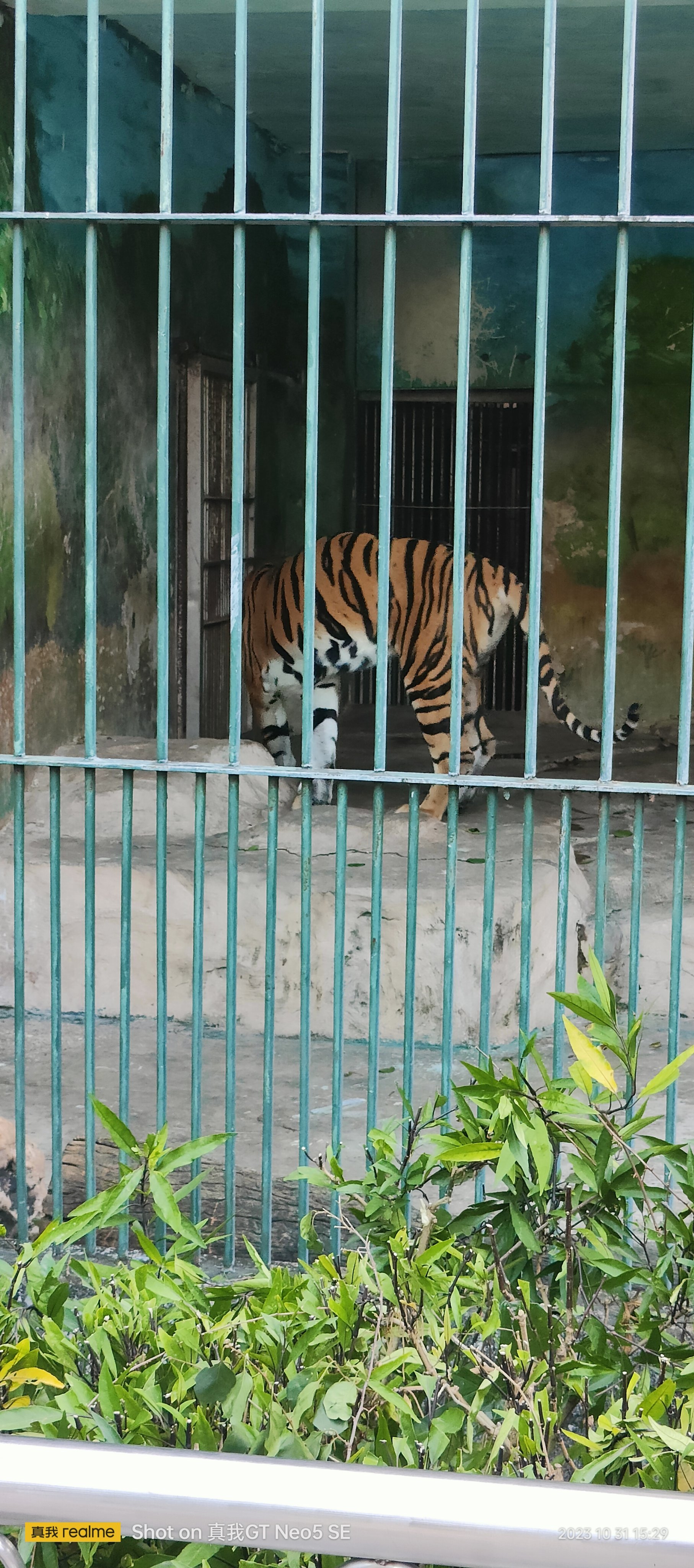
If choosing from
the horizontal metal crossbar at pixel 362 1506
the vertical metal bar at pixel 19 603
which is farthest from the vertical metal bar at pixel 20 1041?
the horizontal metal crossbar at pixel 362 1506

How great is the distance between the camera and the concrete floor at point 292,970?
3.95 metres

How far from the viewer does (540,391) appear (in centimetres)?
257

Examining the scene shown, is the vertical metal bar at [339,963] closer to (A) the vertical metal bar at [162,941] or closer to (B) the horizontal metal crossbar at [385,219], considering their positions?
(A) the vertical metal bar at [162,941]

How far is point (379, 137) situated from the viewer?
841cm

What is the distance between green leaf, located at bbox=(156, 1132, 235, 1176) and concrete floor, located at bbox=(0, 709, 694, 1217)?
163 centimetres

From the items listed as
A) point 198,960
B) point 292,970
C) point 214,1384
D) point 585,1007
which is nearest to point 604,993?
point 585,1007

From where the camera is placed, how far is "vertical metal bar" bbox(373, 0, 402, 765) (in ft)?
8.27

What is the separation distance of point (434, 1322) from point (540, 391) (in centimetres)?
153

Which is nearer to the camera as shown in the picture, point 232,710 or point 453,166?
point 232,710

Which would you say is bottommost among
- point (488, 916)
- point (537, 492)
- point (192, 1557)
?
point (192, 1557)

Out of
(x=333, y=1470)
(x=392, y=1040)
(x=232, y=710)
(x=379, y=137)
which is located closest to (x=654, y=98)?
(x=379, y=137)

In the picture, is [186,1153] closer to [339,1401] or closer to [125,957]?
[339,1401]

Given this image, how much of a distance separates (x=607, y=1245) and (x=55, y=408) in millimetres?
4620

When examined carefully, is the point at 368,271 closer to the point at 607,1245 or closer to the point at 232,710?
the point at 232,710
